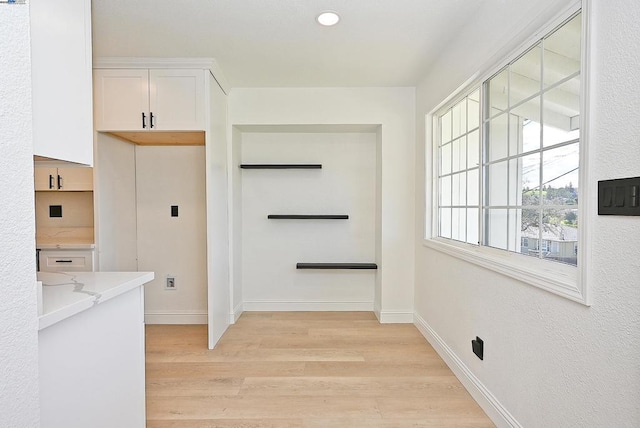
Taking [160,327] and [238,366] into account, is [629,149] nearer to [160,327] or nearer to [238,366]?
[238,366]

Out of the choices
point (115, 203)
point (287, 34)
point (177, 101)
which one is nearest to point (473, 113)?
point (287, 34)

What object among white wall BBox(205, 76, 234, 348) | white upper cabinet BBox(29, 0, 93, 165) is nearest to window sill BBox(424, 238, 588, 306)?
white upper cabinet BBox(29, 0, 93, 165)

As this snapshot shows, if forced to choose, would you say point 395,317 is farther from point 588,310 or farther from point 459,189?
point 588,310

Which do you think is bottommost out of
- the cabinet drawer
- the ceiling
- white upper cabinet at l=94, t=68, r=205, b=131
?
the cabinet drawer

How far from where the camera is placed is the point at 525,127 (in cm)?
171

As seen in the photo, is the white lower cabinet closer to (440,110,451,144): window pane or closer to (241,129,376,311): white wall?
(241,129,376,311): white wall

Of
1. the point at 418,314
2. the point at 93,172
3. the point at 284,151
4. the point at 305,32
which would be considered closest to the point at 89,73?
the point at 305,32

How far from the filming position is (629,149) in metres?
1.02

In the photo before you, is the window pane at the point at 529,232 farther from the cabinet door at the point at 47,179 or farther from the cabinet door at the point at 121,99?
the cabinet door at the point at 47,179

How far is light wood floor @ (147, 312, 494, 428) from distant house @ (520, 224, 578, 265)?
1.03 metres

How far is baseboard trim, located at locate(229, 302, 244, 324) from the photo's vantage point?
3.31 metres

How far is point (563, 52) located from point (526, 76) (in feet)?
0.88

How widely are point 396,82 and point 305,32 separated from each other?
125cm

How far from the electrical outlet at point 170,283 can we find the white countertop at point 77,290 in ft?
6.58
